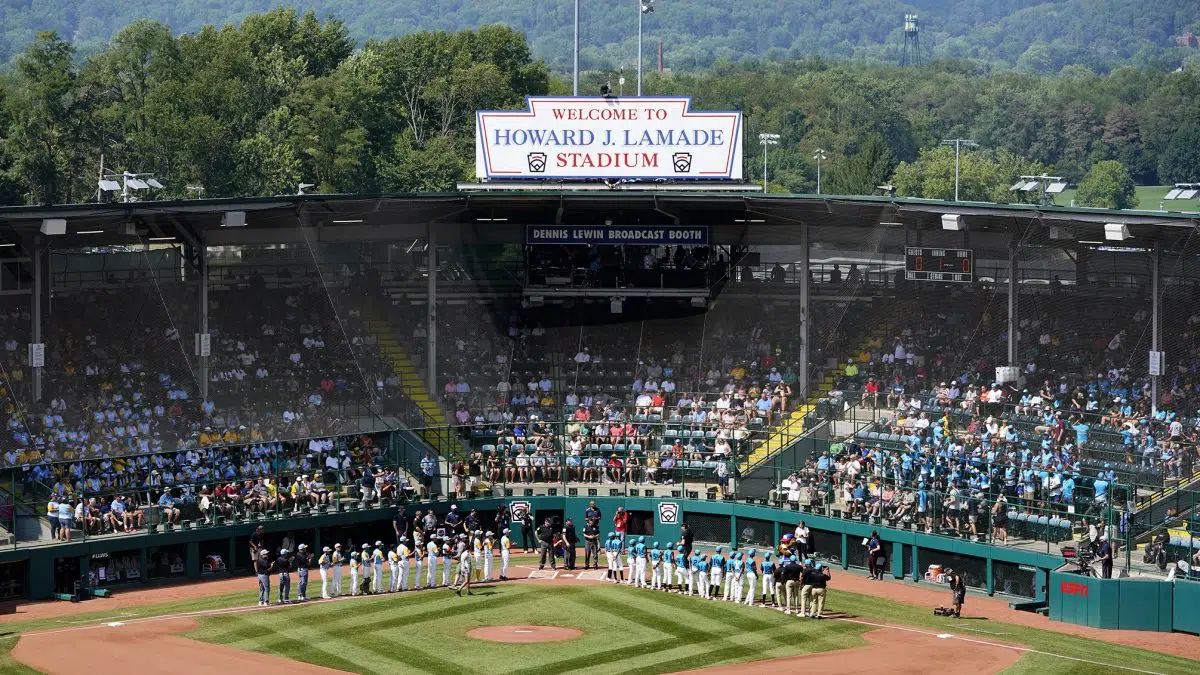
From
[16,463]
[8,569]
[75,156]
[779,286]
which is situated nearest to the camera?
[8,569]

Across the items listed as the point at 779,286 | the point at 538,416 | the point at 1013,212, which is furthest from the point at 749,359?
the point at 1013,212

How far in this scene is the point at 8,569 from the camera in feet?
125

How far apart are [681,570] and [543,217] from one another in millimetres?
14095

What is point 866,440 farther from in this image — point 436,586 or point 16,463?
point 16,463

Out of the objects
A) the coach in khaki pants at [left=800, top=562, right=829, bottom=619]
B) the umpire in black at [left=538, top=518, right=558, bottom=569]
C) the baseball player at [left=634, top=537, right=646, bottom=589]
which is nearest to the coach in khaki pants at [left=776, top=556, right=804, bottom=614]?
the coach in khaki pants at [left=800, top=562, right=829, bottom=619]

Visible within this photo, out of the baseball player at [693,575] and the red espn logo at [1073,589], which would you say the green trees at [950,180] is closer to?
the baseball player at [693,575]

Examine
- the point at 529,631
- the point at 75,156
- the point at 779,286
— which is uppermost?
the point at 75,156

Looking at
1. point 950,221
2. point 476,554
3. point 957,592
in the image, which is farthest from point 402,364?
point 957,592

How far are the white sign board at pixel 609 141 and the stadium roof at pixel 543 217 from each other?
714mm

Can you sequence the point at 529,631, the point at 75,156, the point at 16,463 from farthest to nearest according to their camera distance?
the point at 75,156, the point at 16,463, the point at 529,631

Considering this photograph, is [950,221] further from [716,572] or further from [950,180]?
[950,180]

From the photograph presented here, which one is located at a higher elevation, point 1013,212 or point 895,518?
point 1013,212

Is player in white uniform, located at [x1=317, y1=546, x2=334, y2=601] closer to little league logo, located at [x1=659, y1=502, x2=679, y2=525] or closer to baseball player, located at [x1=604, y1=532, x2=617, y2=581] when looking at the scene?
baseball player, located at [x1=604, y1=532, x2=617, y2=581]

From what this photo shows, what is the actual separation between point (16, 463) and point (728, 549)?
1727 cm
